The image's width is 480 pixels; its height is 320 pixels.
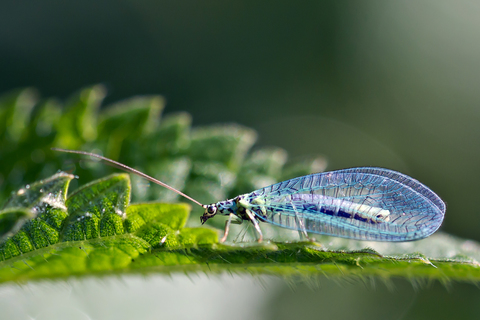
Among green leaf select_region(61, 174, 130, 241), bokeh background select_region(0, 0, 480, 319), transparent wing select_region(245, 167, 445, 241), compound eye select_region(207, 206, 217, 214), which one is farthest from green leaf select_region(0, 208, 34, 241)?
bokeh background select_region(0, 0, 480, 319)

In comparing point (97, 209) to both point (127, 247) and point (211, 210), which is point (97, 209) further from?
point (211, 210)

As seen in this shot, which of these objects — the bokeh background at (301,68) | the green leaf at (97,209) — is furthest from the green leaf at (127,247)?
the bokeh background at (301,68)

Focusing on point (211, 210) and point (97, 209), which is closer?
point (97, 209)

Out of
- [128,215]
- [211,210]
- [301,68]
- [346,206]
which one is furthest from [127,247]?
[301,68]

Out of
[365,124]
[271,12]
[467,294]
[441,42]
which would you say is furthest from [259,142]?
[467,294]

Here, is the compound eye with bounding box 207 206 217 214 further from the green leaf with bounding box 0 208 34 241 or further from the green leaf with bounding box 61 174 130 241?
the green leaf with bounding box 0 208 34 241

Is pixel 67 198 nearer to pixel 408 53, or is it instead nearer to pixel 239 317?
pixel 239 317

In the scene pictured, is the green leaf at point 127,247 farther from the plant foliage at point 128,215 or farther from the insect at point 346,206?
the insect at point 346,206
